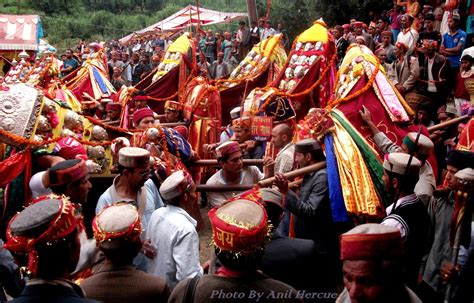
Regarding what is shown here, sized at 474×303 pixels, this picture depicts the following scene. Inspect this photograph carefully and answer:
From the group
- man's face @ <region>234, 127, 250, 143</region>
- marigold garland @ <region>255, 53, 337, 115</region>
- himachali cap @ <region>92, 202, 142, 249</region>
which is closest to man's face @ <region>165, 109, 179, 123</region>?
marigold garland @ <region>255, 53, 337, 115</region>

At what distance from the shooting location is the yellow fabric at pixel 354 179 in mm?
4707

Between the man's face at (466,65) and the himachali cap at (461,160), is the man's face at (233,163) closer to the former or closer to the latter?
the himachali cap at (461,160)

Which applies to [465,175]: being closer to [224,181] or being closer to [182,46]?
[224,181]

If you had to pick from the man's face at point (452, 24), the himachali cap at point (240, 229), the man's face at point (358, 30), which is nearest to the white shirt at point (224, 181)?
the himachali cap at point (240, 229)

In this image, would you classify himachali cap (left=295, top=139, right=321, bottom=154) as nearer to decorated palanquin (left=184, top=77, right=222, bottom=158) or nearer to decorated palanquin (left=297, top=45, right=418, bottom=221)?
decorated palanquin (left=297, top=45, right=418, bottom=221)

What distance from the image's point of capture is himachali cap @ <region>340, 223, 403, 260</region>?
2410mm

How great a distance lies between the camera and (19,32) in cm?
2284

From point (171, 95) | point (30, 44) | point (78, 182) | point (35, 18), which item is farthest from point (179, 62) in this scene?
point (35, 18)

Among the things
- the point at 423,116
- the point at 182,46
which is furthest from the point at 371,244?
the point at 182,46

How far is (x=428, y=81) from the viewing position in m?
9.21

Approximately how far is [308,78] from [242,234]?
5.89 metres

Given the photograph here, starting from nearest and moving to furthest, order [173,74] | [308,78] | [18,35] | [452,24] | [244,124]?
[244,124] < [308,78] < [452,24] < [173,74] < [18,35]

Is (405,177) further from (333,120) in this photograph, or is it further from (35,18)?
(35,18)

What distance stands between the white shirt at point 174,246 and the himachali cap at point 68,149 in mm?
1861
